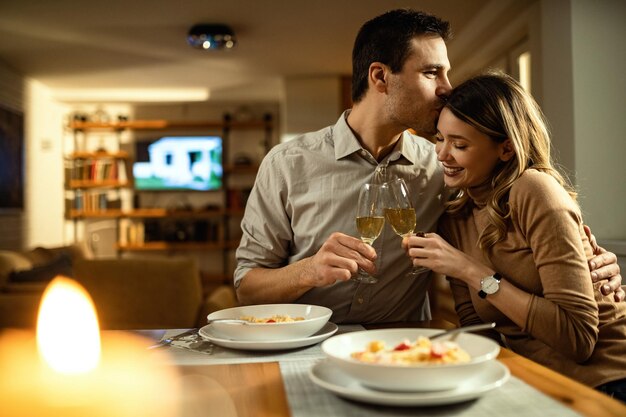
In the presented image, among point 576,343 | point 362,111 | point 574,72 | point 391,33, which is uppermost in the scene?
point 574,72

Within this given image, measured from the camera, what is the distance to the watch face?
131 cm

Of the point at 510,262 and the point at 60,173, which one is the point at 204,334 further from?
the point at 60,173

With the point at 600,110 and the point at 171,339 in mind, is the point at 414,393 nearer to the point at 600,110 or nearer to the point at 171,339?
the point at 171,339

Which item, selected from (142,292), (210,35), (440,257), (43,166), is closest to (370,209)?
(440,257)

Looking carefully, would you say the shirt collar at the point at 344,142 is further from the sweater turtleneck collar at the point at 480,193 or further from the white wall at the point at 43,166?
the white wall at the point at 43,166

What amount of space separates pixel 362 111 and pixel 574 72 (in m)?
2.27

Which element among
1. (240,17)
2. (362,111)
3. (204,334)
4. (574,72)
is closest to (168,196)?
(240,17)

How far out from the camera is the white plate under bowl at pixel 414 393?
30.0 inches

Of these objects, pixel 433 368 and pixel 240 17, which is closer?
pixel 433 368

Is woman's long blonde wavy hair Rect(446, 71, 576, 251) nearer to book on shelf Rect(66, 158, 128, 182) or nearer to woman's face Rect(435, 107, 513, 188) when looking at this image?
woman's face Rect(435, 107, 513, 188)

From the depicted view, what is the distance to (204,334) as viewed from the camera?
1.25 m

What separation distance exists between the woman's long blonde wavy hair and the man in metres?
0.25

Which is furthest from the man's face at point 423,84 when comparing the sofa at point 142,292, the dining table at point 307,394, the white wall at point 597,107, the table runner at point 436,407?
the white wall at point 597,107

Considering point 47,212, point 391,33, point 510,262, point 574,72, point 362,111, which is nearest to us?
point 510,262
